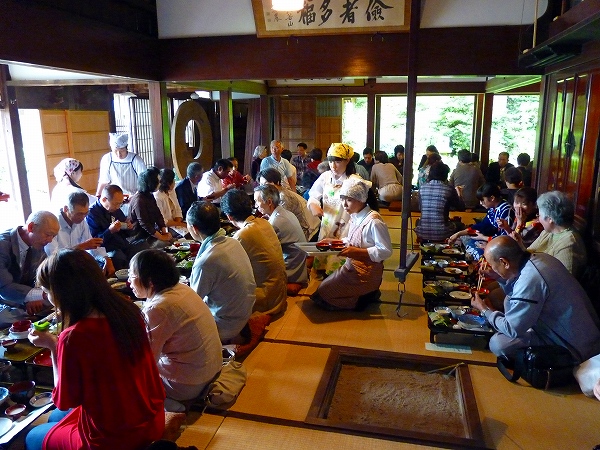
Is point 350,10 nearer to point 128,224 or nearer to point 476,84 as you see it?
point 128,224

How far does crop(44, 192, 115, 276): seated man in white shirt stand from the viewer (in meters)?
4.16

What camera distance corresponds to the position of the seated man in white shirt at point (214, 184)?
6819 mm

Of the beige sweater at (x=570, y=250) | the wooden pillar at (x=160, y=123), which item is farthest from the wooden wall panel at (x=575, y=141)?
the wooden pillar at (x=160, y=123)

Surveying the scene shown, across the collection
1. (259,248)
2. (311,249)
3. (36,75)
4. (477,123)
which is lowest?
(311,249)

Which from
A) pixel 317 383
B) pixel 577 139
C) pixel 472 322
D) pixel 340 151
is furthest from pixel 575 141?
pixel 317 383

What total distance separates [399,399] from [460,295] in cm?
138

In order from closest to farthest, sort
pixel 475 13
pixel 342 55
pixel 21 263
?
pixel 21 263 → pixel 475 13 → pixel 342 55

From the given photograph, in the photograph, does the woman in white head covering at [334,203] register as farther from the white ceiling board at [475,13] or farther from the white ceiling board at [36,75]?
the white ceiling board at [36,75]

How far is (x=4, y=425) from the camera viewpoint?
230cm

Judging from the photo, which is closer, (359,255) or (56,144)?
(359,255)

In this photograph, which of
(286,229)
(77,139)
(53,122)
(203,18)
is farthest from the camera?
(77,139)

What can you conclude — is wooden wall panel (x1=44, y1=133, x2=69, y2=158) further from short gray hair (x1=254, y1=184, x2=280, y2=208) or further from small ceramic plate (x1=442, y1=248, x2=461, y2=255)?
small ceramic plate (x1=442, y1=248, x2=461, y2=255)

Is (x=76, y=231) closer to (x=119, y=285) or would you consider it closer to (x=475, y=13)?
(x=119, y=285)

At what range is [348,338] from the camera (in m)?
3.95
